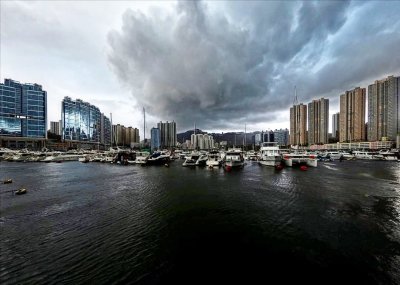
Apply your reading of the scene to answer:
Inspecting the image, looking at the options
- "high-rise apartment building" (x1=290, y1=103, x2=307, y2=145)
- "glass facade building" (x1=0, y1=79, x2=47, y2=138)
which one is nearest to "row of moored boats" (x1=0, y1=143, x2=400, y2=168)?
"glass facade building" (x1=0, y1=79, x2=47, y2=138)

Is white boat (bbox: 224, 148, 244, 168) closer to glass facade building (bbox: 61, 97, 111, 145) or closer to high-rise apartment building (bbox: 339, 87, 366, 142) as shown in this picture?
glass facade building (bbox: 61, 97, 111, 145)

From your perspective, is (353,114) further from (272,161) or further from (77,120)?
(77,120)

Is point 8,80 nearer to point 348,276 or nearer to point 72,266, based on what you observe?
point 72,266

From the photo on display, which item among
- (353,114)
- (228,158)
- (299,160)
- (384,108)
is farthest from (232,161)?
(353,114)

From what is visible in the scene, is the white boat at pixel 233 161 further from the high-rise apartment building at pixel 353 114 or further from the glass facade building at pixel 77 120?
the high-rise apartment building at pixel 353 114

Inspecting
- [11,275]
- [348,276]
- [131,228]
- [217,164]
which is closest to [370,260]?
[348,276]

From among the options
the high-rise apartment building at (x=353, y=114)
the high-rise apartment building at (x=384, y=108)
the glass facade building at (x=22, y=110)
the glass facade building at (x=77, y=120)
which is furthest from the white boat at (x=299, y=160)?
the glass facade building at (x=22, y=110)

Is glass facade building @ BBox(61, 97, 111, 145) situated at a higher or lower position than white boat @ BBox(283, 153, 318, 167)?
higher
